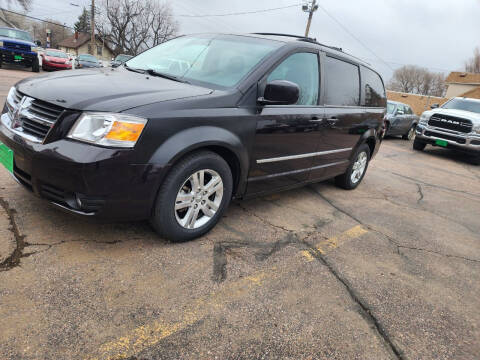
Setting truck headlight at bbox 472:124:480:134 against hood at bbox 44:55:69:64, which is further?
hood at bbox 44:55:69:64

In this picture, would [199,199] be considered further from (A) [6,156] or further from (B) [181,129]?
(A) [6,156]

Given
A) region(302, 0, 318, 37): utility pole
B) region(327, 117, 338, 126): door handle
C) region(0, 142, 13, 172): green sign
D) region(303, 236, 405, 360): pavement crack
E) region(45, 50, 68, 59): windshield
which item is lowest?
region(303, 236, 405, 360): pavement crack

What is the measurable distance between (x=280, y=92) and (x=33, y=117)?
6.02 feet

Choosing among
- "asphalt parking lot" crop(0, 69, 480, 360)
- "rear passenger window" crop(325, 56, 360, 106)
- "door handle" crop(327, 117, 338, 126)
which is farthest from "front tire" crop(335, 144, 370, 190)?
"asphalt parking lot" crop(0, 69, 480, 360)

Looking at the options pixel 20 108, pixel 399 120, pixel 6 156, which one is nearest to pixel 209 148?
pixel 20 108

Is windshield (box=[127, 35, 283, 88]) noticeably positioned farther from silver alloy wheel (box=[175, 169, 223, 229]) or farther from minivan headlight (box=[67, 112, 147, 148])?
minivan headlight (box=[67, 112, 147, 148])

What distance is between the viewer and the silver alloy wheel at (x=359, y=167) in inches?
203

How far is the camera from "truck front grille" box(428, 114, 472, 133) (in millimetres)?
9648

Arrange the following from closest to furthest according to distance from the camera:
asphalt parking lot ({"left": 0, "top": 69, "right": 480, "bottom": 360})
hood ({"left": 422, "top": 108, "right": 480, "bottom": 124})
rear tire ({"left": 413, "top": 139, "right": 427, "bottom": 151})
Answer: asphalt parking lot ({"left": 0, "top": 69, "right": 480, "bottom": 360}) < hood ({"left": 422, "top": 108, "right": 480, "bottom": 124}) < rear tire ({"left": 413, "top": 139, "right": 427, "bottom": 151})

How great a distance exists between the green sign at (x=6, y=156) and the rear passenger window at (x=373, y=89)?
4168mm

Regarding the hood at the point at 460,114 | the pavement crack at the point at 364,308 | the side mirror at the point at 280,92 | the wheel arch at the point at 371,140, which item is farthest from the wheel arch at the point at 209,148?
the hood at the point at 460,114

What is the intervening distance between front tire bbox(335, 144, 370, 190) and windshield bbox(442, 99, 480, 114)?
738 cm

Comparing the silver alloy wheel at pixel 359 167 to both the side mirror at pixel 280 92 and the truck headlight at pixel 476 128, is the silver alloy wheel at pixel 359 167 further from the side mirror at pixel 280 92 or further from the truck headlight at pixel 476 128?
the truck headlight at pixel 476 128

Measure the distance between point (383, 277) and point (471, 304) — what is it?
0.64m
